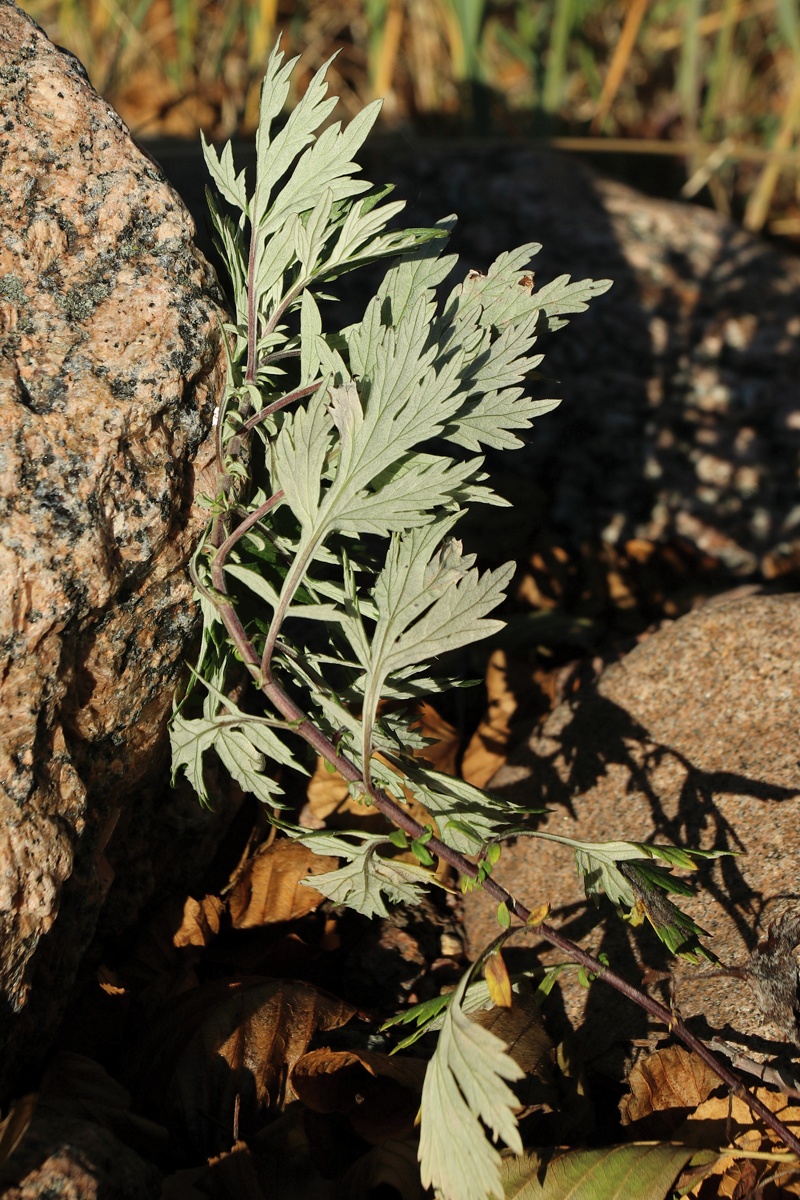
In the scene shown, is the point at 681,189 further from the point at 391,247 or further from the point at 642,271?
the point at 391,247

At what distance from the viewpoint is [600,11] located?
14.0ft

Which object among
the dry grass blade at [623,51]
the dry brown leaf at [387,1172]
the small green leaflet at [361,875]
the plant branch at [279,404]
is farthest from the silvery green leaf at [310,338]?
the dry grass blade at [623,51]

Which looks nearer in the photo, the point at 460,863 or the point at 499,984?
the point at 499,984

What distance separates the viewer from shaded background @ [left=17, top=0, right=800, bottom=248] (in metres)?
4.03

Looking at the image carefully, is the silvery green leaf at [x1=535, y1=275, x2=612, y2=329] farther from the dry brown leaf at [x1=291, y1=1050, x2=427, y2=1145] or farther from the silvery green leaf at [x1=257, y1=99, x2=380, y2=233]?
the dry brown leaf at [x1=291, y1=1050, x2=427, y2=1145]

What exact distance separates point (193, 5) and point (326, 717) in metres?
3.80

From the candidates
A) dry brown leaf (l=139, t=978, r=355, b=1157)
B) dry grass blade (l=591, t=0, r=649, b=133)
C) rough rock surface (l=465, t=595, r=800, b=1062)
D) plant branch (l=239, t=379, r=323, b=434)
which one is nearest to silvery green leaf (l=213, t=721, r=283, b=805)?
dry brown leaf (l=139, t=978, r=355, b=1157)

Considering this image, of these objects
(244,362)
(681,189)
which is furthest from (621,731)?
(681,189)

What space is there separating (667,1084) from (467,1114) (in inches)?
18.0

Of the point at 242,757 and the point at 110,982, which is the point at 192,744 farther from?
the point at 110,982

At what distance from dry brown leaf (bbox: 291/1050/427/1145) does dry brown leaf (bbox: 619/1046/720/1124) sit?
1.03 ft

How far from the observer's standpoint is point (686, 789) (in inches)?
72.5

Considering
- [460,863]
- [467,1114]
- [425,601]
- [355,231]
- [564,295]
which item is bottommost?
[467,1114]

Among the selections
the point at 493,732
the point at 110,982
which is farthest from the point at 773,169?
the point at 110,982
